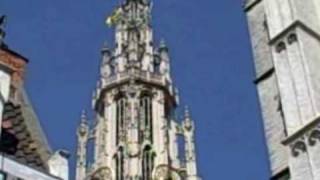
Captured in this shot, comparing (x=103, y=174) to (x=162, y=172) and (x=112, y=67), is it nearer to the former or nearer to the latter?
(x=162, y=172)

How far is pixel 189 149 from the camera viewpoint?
216 feet

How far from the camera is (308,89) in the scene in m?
17.1

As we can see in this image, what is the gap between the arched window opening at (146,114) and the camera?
67.2m

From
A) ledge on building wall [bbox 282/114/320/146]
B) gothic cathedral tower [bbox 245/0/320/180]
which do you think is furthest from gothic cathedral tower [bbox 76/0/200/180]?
ledge on building wall [bbox 282/114/320/146]

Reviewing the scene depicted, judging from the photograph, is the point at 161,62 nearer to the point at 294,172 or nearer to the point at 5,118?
the point at 5,118

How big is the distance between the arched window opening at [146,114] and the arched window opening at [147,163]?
150 centimetres

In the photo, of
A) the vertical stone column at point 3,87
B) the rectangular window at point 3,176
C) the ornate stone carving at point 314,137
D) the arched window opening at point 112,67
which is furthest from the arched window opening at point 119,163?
the ornate stone carving at point 314,137

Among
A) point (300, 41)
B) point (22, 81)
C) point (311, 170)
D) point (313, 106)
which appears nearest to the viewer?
point (311, 170)

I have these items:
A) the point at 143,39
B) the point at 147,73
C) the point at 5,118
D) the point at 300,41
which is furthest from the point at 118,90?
the point at 300,41

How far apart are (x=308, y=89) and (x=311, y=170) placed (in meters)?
2.20

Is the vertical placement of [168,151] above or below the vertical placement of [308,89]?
above

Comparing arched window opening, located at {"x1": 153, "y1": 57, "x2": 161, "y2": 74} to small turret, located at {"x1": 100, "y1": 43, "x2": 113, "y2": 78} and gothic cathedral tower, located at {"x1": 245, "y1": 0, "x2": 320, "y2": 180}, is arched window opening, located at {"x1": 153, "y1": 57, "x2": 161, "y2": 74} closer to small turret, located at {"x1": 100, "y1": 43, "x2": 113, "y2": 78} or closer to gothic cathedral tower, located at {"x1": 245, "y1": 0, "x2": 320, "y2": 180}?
small turret, located at {"x1": 100, "y1": 43, "x2": 113, "y2": 78}

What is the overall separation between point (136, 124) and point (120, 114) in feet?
8.25

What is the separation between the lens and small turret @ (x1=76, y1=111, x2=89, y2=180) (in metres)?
64.7
